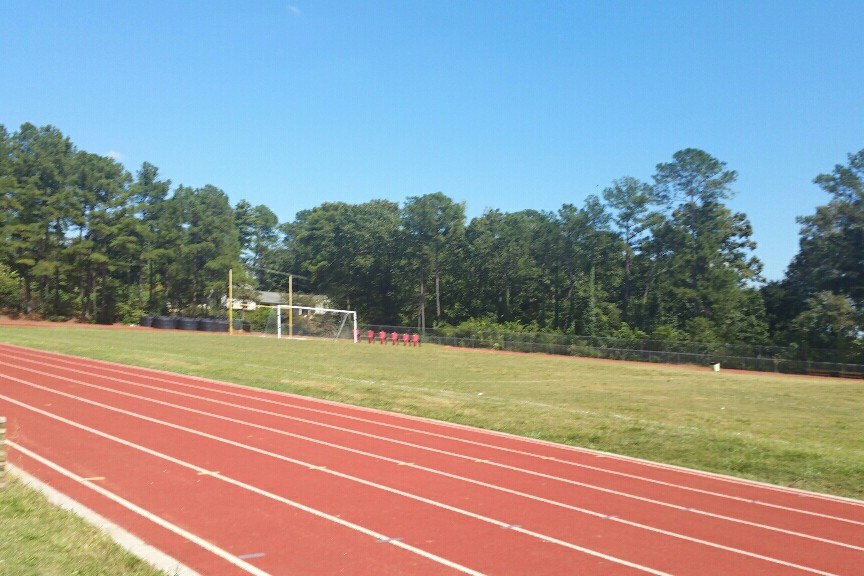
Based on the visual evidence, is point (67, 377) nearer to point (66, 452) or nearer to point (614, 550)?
point (66, 452)

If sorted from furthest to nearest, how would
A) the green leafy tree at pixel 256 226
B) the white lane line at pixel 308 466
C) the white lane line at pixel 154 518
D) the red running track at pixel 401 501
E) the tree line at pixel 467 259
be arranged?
the green leafy tree at pixel 256 226 < the tree line at pixel 467 259 < the white lane line at pixel 308 466 < the red running track at pixel 401 501 < the white lane line at pixel 154 518

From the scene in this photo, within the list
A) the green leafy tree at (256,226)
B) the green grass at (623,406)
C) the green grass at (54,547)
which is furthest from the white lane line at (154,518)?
the green leafy tree at (256,226)

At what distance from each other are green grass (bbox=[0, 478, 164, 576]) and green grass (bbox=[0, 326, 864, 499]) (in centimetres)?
960

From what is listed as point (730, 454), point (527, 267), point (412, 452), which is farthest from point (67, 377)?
point (527, 267)

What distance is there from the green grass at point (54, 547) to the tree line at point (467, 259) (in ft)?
194

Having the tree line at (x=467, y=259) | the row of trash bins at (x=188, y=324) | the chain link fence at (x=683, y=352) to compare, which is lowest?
the chain link fence at (x=683, y=352)

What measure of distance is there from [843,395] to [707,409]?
38.3ft

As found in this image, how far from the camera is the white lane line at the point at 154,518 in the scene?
657 cm

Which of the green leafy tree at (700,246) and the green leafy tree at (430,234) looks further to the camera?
the green leafy tree at (430,234)

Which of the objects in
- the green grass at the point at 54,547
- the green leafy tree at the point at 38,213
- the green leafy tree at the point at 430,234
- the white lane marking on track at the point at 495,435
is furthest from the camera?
the green leafy tree at the point at 430,234

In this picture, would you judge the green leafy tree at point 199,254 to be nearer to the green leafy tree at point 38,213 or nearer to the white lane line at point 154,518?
the green leafy tree at point 38,213

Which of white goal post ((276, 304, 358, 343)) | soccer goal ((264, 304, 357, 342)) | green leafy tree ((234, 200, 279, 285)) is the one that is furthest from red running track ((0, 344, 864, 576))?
green leafy tree ((234, 200, 279, 285))

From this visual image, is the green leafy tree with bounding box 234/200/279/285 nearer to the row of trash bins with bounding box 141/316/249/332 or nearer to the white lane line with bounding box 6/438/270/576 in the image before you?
the row of trash bins with bounding box 141/316/249/332

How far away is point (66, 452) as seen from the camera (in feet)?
36.5
